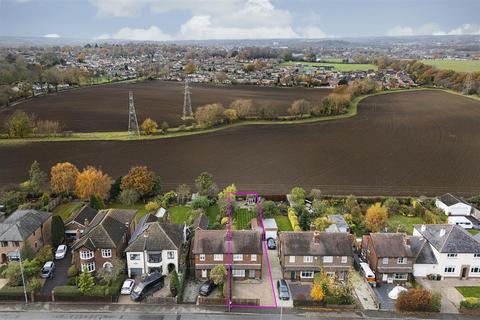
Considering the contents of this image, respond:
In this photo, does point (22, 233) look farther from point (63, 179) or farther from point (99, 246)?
point (63, 179)

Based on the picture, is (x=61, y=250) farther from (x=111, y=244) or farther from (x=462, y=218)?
(x=462, y=218)

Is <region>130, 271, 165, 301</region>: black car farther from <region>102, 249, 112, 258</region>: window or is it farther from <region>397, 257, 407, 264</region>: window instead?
<region>397, 257, 407, 264</region>: window

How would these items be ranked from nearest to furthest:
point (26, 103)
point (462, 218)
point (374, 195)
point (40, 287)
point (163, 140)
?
point (40, 287)
point (462, 218)
point (374, 195)
point (163, 140)
point (26, 103)

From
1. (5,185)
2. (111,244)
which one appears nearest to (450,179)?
(111,244)

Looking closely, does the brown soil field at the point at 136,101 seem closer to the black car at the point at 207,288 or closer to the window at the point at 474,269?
the black car at the point at 207,288

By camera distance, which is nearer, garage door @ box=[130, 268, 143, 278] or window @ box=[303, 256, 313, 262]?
window @ box=[303, 256, 313, 262]

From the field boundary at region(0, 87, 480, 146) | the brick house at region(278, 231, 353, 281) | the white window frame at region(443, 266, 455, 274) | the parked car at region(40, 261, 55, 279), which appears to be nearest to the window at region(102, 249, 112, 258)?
the parked car at region(40, 261, 55, 279)
